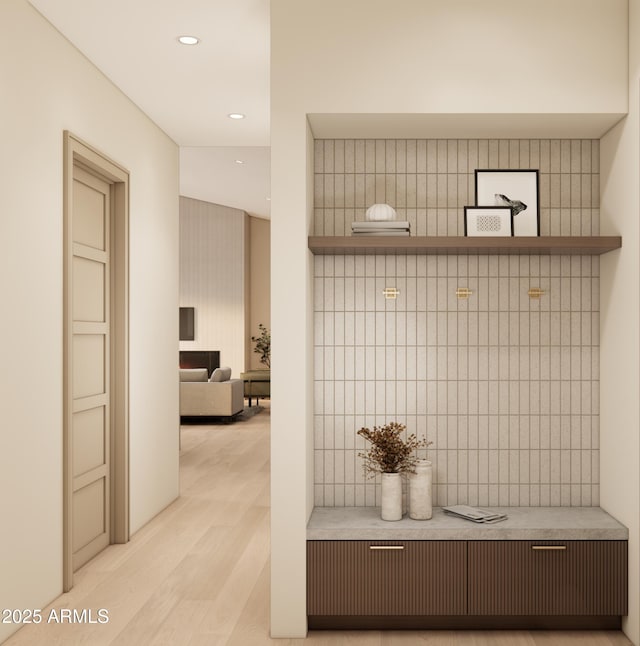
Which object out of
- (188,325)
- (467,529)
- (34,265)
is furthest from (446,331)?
(188,325)

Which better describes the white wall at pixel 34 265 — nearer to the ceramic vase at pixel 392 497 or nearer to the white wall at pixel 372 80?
the white wall at pixel 372 80

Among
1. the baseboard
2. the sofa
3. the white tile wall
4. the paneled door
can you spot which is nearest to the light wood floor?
the baseboard

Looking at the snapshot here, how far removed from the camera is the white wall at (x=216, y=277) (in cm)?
1366

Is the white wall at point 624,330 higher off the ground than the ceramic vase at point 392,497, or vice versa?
the white wall at point 624,330

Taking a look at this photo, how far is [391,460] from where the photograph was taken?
3305 millimetres

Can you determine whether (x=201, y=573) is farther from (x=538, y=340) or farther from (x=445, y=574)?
(x=538, y=340)

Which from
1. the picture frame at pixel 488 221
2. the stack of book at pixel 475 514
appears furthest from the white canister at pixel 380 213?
the stack of book at pixel 475 514

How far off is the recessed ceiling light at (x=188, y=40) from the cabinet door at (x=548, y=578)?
2768mm

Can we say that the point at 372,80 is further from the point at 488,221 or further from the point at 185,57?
the point at 185,57

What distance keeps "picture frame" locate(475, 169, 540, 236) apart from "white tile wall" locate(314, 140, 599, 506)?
0.06 metres

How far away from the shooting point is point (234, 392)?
10.2 meters

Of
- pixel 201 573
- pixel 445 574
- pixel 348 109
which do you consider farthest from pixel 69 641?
pixel 348 109

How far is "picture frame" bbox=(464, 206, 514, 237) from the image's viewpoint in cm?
342

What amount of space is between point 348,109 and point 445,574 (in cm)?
200
